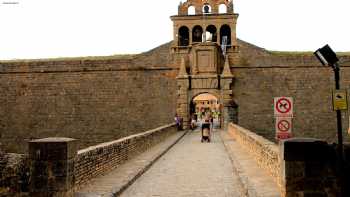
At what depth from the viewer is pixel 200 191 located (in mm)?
7301

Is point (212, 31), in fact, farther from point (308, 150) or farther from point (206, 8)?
point (308, 150)

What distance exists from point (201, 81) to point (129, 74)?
497 cm

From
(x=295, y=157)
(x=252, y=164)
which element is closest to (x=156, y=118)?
(x=252, y=164)

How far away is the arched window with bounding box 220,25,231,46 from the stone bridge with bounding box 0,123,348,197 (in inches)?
648

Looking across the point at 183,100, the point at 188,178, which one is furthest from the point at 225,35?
the point at 188,178

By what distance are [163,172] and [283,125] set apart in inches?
131

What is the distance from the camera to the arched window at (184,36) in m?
28.3

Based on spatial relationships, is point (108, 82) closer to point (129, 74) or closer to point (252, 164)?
point (129, 74)

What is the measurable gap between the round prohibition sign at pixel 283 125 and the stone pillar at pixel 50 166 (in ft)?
11.9

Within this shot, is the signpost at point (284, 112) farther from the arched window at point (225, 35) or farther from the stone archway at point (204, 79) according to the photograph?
the arched window at point (225, 35)

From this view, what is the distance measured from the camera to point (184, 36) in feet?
95.3

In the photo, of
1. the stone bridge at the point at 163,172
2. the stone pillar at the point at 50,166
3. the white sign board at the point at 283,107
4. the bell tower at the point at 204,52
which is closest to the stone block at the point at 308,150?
the stone bridge at the point at 163,172

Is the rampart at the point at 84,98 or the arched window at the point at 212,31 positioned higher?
the arched window at the point at 212,31

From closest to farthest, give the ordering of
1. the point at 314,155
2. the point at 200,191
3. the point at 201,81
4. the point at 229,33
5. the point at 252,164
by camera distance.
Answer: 1. the point at 314,155
2. the point at 200,191
3. the point at 252,164
4. the point at 201,81
5. the point at 229,33
